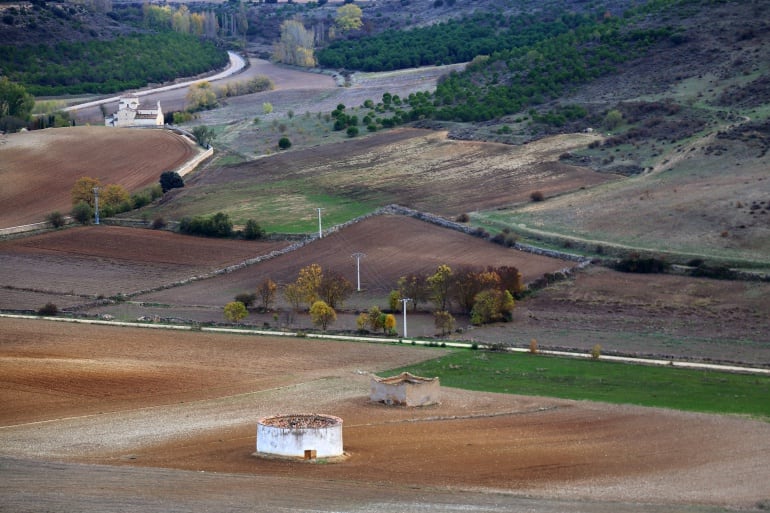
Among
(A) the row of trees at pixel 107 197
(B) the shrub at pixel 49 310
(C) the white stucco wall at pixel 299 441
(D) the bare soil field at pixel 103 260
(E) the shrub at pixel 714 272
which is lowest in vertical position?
(D) the bare soil field at pixel 103 260

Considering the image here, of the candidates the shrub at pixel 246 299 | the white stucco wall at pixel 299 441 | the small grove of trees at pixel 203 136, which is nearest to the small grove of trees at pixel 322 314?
the shrub at pixel 246 299

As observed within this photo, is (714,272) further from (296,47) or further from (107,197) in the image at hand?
(296,47)

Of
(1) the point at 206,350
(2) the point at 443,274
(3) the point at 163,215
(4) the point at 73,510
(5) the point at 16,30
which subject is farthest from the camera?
(5) the point at 16,30

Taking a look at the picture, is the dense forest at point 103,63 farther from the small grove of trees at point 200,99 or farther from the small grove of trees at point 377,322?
the small grove of trees at point 377,322

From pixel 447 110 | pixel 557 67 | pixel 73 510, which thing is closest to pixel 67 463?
pixel 73 510

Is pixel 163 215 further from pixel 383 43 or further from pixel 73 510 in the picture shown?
pixel 383 43

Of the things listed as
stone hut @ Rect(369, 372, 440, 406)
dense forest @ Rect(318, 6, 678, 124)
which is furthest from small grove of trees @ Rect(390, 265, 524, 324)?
dense forest @ Rect(318, 6, 678, 124)

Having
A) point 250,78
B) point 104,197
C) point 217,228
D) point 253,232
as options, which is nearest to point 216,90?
point 250,78
